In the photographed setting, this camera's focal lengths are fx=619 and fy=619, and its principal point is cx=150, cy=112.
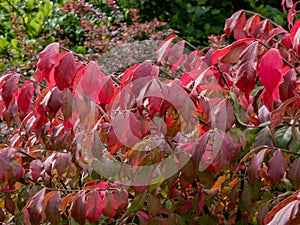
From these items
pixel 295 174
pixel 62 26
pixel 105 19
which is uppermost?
pixel 295 174

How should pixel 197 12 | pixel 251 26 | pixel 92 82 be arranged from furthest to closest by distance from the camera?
pixel 197 12
pixel 251 26
pixel 92 82

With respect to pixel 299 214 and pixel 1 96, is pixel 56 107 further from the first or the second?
pixel 299 214

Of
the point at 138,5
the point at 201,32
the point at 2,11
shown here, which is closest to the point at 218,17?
the point at 201,32

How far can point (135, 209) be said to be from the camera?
1988 millimetres

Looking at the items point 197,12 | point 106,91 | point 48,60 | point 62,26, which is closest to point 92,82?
point 106,91

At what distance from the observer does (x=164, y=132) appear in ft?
6.50

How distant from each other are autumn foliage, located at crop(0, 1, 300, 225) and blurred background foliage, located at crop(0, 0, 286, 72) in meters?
3.15

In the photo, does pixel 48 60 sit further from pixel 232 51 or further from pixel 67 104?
pixel 232 51

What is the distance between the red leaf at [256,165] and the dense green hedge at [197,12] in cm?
475

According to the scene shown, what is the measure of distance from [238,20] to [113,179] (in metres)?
0.78

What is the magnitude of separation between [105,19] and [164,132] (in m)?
3.56

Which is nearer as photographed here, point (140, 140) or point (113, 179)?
point (140, 140)

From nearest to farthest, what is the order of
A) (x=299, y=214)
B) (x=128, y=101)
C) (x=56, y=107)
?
(x=299, y=214) → (x=128, y=101) → (x=56, y=107)

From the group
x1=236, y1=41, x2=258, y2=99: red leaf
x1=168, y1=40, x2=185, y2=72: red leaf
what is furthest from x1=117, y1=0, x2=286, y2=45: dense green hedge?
x1=236, y1=41, x2=258, y2=99: red leaf
